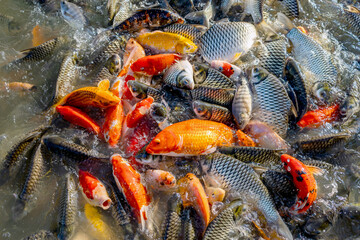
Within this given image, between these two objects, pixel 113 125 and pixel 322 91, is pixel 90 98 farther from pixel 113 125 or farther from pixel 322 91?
pixel 322 91

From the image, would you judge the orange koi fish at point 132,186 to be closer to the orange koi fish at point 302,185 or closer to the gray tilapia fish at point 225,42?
the orange koi fish at point 302,185

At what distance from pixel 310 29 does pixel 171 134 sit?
335cm

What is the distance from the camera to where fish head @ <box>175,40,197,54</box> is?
396 centimetres

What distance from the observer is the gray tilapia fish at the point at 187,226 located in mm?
2777

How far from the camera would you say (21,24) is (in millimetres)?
4488

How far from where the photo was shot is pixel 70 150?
314cm

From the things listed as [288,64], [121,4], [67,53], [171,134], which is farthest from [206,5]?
[171,134]

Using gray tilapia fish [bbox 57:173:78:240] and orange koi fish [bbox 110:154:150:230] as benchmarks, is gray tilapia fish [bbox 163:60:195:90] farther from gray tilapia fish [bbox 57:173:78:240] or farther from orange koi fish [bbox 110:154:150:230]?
gray tilapia fish [bbox 57:173:78:240]

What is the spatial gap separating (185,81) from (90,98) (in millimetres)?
1112

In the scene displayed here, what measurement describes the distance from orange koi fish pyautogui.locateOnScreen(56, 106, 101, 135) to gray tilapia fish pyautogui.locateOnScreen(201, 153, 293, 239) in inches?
51.3

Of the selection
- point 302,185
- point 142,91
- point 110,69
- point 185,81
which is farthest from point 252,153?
point 110,69

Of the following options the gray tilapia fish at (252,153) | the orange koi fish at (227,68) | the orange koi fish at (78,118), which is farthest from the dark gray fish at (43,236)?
the orange koi fish at (227,68)

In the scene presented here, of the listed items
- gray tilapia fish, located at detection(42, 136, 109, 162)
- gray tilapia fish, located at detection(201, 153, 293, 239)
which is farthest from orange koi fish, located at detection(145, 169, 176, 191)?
gray tilapia fish, located at detection(42, 136, 109, 162)

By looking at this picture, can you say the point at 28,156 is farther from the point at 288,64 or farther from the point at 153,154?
the point at 288,64
